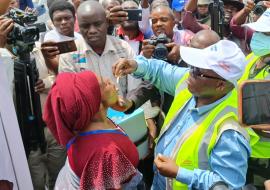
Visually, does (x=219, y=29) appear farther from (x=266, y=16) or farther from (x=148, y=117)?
(x=148, y=117)

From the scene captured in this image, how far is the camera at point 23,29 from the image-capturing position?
244 cm

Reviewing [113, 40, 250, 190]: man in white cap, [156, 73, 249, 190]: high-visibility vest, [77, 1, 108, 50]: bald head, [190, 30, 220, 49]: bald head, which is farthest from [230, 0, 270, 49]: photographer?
[156, 73, 249, 190]: high-visibility vest

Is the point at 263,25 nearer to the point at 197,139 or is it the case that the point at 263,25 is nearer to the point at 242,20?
the point at 197,139

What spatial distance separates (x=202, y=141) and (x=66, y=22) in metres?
2.42

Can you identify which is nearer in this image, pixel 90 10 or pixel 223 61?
pixel 223 61

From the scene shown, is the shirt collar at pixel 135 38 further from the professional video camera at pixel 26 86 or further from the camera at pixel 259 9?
the professional video camera at pixel 26 86

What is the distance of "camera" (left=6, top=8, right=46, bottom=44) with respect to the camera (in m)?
2.44

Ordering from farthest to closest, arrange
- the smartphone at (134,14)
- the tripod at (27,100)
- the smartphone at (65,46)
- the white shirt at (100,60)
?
1. the smartphone at (134,14)
2. the white shirt at (100,60)
3. the smartphone at (65,46)
4. the tripod at (27,100)

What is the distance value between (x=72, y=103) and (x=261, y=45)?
160 centimetres

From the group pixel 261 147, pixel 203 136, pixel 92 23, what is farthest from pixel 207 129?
pixel 92 23

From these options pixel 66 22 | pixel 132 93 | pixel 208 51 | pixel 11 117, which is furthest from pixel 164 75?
pixel 66 22

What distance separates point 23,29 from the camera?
2430mm

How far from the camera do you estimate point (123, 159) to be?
5.89ft

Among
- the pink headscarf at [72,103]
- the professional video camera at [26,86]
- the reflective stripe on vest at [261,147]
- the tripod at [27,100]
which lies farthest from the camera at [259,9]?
the pink headscarf at [72,103]
